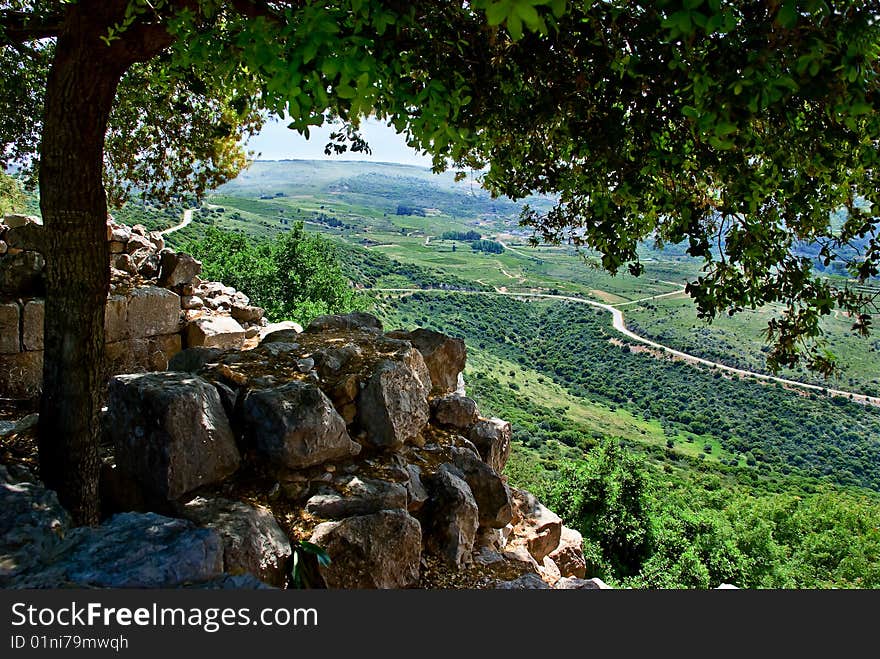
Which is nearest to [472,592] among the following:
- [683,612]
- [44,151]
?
[683,612]

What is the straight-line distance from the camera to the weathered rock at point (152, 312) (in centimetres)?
848

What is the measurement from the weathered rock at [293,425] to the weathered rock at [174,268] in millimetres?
6204

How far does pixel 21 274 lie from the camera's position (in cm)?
739

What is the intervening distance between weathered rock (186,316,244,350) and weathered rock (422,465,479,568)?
5.28 metres

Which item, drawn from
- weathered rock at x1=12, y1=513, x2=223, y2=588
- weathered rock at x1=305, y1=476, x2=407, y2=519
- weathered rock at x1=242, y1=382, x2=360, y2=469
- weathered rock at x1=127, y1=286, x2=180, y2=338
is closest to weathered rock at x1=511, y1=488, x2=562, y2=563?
weathered rock at x1=305, y1=476, x2=407, y2=519

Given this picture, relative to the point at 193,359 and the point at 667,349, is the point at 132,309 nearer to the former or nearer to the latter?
the point at 193,359

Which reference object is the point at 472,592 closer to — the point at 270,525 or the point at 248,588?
the point at 248,588

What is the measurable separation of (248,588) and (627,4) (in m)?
3.86

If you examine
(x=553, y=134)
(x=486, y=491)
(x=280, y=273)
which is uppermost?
(x=553, y=134)

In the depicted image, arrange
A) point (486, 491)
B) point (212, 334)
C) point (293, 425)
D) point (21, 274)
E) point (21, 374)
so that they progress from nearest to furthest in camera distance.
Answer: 1. point (293, 425)
2. point (486, 491)
3. point (21, 374)
4. point (21, 274)
5. point (212, 334)

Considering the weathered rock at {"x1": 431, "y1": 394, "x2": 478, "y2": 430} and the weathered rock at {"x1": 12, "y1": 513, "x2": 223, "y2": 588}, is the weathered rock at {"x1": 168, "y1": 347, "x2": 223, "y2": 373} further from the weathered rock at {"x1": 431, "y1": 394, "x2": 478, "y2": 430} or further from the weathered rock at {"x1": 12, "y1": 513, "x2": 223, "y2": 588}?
the weathered rock at {"x1": 12, "y1": 513, "x2": 223, "y2": 588}

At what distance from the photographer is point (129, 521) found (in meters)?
3.30

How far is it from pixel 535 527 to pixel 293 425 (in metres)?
3.47

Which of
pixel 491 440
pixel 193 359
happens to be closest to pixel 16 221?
pixel 193 359
